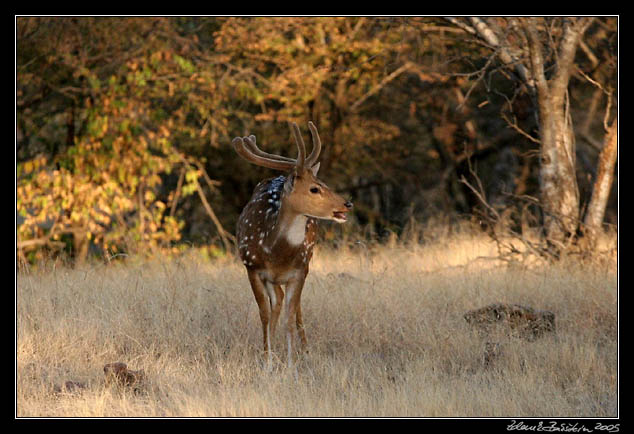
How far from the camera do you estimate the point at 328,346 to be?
7.34m

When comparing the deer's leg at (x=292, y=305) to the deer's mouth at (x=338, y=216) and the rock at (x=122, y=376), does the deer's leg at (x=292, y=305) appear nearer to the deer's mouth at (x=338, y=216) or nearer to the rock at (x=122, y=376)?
the deer's mouth at (x=338, y=216)

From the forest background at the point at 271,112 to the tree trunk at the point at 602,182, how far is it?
2cm

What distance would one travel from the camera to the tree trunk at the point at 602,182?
10.1 m

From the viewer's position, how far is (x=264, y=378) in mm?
6363

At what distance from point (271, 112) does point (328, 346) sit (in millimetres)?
7963

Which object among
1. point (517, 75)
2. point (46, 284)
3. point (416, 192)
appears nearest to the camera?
point (46, 284)

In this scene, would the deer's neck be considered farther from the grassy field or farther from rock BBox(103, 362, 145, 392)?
rock BBox(103, 362, 145, 392)

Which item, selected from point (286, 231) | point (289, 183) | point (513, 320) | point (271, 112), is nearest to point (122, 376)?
point (286, 231)

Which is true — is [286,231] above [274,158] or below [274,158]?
below

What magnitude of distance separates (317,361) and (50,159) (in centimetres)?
786

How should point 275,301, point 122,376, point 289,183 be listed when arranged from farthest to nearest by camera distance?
1. point 275,301
2. point 289,183
3. point 122,376

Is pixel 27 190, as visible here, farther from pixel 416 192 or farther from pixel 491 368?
pixel 416 192

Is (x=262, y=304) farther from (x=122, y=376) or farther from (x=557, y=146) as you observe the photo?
(x=557, y=146)

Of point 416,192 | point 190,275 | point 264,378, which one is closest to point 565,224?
point 190,275
